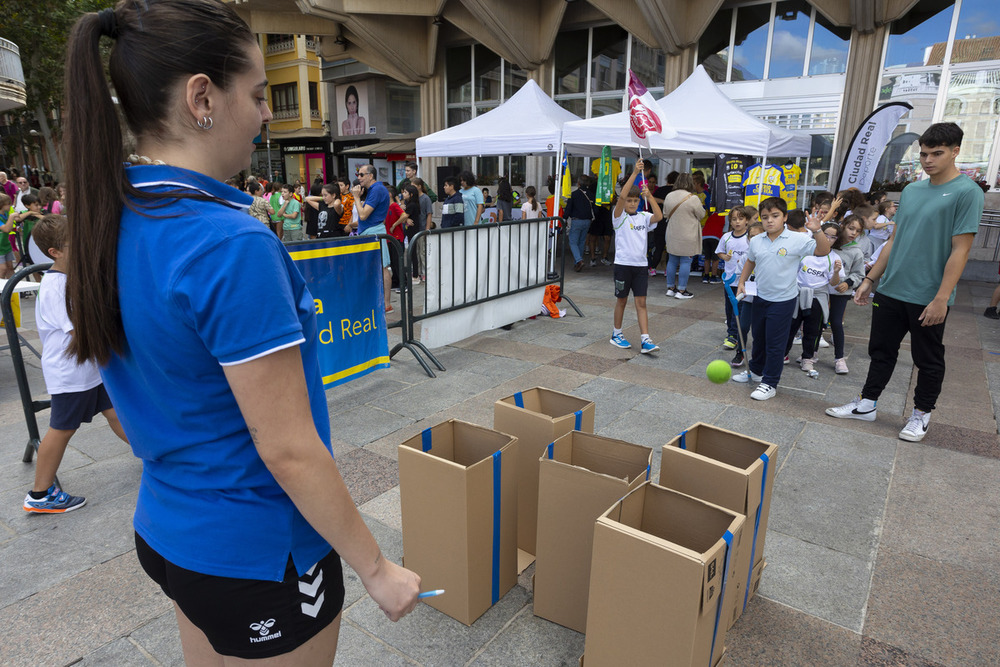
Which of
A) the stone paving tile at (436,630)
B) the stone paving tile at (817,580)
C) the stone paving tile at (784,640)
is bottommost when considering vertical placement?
the stone paving tile at (817,580)

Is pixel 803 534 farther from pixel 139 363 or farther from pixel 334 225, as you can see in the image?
pixel 334 225

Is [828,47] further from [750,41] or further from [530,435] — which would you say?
[530,435]

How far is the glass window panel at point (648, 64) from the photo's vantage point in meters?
15.5

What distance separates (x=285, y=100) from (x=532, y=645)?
38973mm

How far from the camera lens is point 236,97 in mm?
1054

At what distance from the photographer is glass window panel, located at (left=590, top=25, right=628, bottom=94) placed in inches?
632

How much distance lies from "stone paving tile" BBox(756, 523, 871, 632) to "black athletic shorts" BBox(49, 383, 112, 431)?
3746 mm

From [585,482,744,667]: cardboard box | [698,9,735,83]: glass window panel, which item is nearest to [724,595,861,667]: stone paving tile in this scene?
[585,482,744,667]: cardboard box

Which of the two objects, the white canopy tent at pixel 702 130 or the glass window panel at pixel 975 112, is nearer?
the white canopy tent at pixel 702 130

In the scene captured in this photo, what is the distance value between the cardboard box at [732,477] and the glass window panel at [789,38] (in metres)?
13.5

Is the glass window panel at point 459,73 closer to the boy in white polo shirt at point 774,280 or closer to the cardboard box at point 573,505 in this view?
the boy in white polo shirt at point 774,280

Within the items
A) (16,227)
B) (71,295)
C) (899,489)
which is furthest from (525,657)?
(16,227)

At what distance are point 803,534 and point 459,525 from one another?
2103 mm

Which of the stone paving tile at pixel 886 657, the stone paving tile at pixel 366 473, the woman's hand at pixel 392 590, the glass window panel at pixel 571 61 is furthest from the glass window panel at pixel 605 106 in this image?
the woman's hand at pixel 392 590
